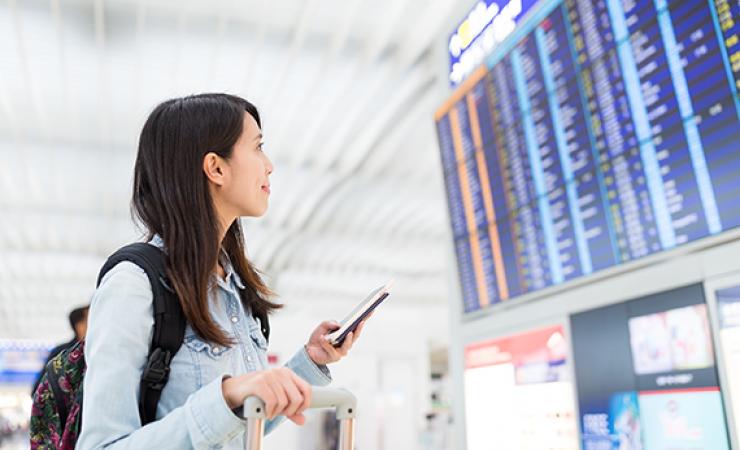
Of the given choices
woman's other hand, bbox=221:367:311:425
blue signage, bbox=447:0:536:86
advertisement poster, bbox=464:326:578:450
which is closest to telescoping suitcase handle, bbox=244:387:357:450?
woman's other hand, bbox=221:367:311:425

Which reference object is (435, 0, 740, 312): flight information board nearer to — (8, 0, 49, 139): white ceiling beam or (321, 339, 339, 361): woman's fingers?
(321, 339, 339, 361): woman's fingers

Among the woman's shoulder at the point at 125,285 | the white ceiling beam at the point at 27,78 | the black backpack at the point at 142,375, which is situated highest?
the white ceiling beam at the point at 27,78

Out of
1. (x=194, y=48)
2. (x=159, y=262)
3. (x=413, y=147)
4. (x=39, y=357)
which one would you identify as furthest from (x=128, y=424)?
(x=39, y=357)

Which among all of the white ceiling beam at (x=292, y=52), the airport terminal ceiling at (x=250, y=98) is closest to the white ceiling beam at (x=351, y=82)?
the airport terminal ceiling at (x=250, y=98)

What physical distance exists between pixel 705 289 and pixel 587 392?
0.73m

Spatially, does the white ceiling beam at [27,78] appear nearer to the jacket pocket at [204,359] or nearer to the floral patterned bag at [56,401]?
the floral patterned bag at [56,401]

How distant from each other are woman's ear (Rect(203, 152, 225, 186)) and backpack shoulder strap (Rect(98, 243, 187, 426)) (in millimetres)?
204

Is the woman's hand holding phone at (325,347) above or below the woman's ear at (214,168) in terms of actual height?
below

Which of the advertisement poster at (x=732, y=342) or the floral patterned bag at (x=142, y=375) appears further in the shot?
the advertisement poster at (x=732, y=342)

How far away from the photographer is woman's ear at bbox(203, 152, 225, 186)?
1.38 metres

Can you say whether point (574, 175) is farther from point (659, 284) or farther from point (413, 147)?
point (413, 147)

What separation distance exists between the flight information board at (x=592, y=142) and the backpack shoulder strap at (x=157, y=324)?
172 centimetres

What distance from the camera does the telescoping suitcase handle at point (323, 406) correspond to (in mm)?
1003

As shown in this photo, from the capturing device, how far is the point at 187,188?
134 centimetres
